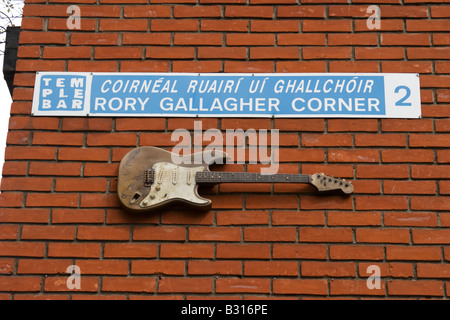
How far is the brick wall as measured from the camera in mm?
3084

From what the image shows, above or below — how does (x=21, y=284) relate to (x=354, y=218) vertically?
below

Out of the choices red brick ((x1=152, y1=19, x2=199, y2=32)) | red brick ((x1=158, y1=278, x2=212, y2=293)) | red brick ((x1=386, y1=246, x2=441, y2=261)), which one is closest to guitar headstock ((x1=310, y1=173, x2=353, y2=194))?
red brick ((x1=386, y1=246, x2=441, y2=261))

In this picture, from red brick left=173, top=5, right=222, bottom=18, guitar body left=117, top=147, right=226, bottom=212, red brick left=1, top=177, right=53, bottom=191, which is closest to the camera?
guitar body left=117, top=147, right=226, bottom=212

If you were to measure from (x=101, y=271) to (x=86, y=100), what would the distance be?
929mm

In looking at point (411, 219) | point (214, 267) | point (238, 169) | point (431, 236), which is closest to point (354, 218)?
point (411, 219)

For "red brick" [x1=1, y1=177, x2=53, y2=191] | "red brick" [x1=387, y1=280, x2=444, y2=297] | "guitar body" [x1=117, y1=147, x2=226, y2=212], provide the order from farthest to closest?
"red brick" [x1=1, y1=177, x2=53, y2=191]
"guitar body" [x1=117, y1=147, x2=226, y2=212]
"red brick" [x1=387, y1=280, x2=444, y2=297]

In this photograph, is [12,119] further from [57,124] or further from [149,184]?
[149,184]

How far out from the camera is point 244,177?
3176mm

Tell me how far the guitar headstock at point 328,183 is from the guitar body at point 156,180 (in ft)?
1.58

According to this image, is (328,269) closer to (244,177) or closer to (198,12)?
(244,177)

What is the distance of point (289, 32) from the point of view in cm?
350

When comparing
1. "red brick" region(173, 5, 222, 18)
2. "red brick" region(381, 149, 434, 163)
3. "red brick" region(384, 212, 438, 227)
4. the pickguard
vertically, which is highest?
"red brick" region(173, 5, 222, 18)

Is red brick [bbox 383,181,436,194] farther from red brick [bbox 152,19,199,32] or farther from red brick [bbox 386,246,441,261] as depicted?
red brick [bbox 152,19,199,32]

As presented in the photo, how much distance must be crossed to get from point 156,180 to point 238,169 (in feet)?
1.40
